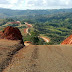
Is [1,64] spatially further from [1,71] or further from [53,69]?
[53,69]

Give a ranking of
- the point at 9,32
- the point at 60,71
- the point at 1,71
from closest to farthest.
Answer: the point at 1,71 → the point at 60,71 → the point at 9,32

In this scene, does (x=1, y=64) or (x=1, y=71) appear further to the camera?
(x=1, y=64)

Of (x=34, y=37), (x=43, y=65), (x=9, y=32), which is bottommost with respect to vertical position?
(x=34, y=37)

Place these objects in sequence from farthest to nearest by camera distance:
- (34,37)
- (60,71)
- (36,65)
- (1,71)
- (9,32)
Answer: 1. (34,37)
2. (9,32)
3. (36,65)
4. (60,71)
5. (1,71)

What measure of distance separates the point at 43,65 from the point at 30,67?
1.68 metres

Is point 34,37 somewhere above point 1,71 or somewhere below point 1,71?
below

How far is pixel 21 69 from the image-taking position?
1354 centimetres

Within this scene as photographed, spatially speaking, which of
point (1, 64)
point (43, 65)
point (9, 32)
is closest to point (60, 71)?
point (43, 65)


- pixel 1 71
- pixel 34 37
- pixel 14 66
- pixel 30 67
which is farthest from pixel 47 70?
pixel 34 37

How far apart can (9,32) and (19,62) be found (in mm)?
23130

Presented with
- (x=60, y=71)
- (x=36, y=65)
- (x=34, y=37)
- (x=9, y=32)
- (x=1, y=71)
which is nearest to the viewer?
(x=1, y=71)

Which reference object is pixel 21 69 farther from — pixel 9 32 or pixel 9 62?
pixel 9 32

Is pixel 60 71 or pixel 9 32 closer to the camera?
pixel 60 71

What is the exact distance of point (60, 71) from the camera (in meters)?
13.7
